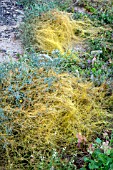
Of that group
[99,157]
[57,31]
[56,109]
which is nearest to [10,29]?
[57,31]

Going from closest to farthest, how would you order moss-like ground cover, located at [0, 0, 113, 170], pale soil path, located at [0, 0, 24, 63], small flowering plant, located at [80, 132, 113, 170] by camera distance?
small flowering plant, located at [80, 132, 113, 170] → moss-like ground cover, located at [0, 0, 113, 170] → pale soil path, located at [0, 0, 24, 63]

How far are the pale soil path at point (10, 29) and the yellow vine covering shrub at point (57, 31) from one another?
0.22m

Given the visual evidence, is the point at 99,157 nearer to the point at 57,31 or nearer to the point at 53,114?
the point at 53,114

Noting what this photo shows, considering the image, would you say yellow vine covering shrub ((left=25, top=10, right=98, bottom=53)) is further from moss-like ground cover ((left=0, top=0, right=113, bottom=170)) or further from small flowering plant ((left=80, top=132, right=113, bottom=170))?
small flowering plant ((left=80, top=132, right=113, bottom=170))

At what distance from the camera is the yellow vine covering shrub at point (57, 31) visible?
12.1 ft

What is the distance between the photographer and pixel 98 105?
9.29 ft

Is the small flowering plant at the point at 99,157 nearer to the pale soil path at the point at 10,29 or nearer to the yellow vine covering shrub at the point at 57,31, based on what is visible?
the pale soil path at the point at 10,29

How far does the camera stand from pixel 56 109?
2637 millimetres

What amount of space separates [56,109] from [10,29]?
1825mm

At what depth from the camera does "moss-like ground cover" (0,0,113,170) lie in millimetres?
2338

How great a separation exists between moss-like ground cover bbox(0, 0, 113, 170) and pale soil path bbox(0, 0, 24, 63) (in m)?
0.17

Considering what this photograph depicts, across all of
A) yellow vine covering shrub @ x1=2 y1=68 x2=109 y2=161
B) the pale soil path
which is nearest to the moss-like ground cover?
yellow vine covering shrub @ x1=2 y1=68 x2=109 y2=161

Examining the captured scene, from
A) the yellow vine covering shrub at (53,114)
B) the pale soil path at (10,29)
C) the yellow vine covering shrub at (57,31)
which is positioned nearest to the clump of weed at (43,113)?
the yellow vine covering shrub at (53,114)

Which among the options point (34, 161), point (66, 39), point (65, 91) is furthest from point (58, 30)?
point (34, 161)
